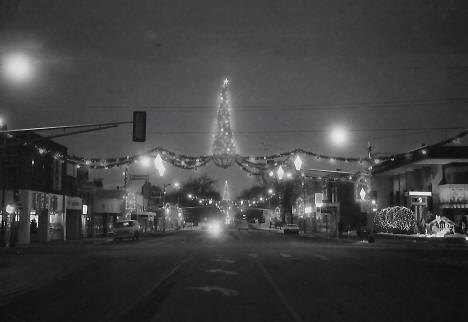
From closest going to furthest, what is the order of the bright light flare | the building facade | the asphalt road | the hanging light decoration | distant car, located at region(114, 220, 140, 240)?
the asphalt road
the hanging light decoration
distant car, located at region(114, 220, 140, 240)
the building facade
the bright light flare

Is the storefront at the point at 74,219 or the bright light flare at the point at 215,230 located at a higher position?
the storefront at the point at 74,219

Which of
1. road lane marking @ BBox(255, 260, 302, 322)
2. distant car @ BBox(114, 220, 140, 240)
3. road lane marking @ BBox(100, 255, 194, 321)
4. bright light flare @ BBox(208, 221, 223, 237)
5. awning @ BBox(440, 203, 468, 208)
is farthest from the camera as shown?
bright light flare @ BBox(208, 221, 223, 237)

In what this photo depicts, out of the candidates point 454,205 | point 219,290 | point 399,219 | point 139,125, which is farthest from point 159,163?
point 454,205

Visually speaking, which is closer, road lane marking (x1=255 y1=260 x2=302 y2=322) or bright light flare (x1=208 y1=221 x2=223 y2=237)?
road lane marking (x1=255 y1=260 x2=302 y2=322)

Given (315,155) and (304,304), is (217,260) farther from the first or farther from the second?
(315,155)

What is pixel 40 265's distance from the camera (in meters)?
27.9

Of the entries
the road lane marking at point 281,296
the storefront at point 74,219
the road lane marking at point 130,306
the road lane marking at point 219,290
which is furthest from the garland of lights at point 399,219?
the road lane marking at point 219,290

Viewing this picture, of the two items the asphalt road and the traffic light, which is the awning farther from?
the traffic light

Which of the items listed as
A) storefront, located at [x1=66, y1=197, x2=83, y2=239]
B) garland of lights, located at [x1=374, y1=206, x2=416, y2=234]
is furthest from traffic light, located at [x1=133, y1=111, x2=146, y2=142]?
garland of lights, located at [x1=374, y1=206, x2=416, y2=234]

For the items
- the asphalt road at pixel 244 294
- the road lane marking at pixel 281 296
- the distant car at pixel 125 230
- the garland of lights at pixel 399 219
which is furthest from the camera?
the garland of lights at pixel 399 219

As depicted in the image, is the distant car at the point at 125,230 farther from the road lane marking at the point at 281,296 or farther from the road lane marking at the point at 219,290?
the road lane marking at the point at 219,290

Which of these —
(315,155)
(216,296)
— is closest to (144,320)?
(216,296)

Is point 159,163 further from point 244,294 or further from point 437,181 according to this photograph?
point 437,181

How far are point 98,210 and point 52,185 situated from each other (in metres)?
18.7
